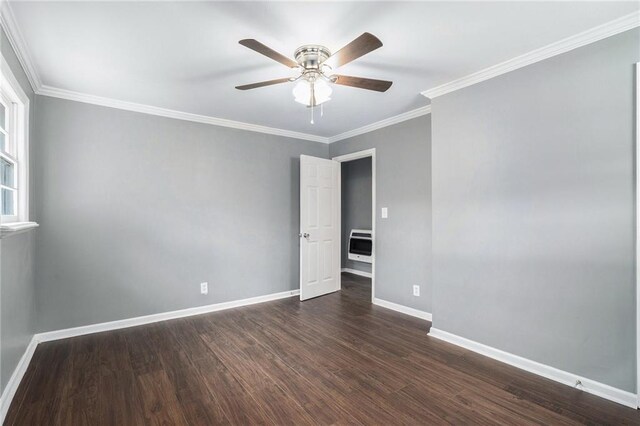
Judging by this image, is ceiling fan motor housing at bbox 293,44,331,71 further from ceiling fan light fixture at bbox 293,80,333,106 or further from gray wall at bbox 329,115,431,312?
gray wall at bbox 329,115,431,312

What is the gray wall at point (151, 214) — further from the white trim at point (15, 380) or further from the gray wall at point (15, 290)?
the white trim at point (15, 380)

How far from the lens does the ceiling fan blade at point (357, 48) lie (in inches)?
62.8

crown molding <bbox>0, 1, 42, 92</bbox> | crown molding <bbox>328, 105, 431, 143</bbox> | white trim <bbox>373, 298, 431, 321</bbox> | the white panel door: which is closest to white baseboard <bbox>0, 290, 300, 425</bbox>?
the white panel door

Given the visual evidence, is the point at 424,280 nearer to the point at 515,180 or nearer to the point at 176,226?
the point at 515,180

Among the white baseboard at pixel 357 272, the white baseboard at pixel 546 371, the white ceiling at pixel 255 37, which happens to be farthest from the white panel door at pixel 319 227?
the white baseboard at pixel 546 371

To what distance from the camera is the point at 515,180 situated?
8.10ft

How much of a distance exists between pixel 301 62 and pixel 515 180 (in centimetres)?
194

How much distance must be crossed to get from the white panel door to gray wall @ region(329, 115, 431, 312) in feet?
2.55

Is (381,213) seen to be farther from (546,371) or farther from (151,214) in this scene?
(151,214)

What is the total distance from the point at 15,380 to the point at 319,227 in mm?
3354

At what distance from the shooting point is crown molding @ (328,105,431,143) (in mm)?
3547

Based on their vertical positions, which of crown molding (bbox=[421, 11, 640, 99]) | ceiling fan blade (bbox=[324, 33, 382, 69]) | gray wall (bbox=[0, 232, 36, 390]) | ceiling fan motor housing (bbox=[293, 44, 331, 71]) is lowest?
gray wall (bbox=[0, 232, 36, 390])

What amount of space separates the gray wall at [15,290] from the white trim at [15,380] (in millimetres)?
48

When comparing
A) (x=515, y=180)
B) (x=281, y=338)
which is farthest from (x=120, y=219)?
(x=515, y=180)
